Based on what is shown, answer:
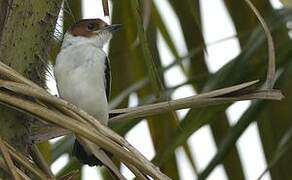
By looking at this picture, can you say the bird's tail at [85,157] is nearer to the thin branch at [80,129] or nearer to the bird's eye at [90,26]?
the bird's eye at [90,26]

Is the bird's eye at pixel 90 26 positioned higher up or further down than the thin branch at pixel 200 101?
further down

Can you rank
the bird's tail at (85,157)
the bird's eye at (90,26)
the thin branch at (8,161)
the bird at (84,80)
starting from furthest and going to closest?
the bird's eye at (90,26) < the bird at (84,80) < the bird's tail at (85,157) < the thin branch at (8,161)

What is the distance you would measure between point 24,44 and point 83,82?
27.3 inches

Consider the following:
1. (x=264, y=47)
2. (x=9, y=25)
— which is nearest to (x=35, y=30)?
(x=9, y=25)

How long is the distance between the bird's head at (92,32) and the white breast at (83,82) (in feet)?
0.60

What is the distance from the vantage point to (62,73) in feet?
6.45

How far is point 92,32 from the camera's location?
229 cm

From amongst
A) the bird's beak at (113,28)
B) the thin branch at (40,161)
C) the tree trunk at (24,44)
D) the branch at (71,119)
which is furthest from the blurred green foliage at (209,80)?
the branch at (71,119)

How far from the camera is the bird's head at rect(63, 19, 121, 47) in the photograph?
222 cm

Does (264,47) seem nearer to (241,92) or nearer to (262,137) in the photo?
(262,137)

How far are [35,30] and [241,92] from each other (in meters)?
0.34

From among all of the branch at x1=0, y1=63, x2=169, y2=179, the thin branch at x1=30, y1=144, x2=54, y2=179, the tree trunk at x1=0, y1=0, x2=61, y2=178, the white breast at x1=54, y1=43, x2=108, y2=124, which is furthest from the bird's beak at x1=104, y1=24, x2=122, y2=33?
the branch at x1=0, y1=63, x2=169, y2=179

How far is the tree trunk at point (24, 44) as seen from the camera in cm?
124

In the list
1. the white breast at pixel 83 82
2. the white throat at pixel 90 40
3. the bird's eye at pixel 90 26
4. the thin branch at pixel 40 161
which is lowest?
the white breast at pixel 83 82
